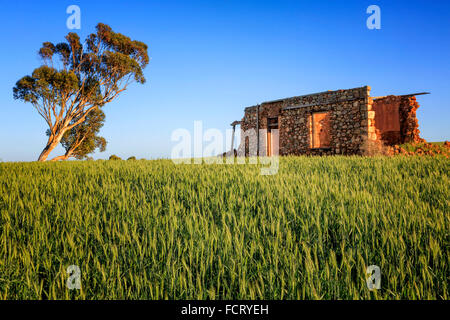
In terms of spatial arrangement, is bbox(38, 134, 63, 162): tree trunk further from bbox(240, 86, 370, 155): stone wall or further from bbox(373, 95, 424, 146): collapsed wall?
bbox(373, 95, 424, 146): collapsed wall

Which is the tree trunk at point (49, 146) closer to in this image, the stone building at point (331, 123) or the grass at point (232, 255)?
the stone building at point (331, 123)

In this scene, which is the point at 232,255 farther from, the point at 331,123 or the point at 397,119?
the point at 397,119

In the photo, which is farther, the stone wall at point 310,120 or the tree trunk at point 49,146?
the tree trunk at point 49,146

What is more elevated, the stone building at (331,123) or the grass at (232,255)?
the stone building at (331,123)

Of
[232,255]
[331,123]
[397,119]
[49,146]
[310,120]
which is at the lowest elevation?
[232,255]

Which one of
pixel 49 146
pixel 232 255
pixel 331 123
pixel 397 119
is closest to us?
pixel 232 255

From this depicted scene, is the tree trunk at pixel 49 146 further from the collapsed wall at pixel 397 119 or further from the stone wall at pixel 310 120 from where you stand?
the collapsed wall at pixel 397 119

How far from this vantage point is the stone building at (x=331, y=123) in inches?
495

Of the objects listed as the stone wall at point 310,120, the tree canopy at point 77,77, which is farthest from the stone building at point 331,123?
the tree canopy at point 77,77

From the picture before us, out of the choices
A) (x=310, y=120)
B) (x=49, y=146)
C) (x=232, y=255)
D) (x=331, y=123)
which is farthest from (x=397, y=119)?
(x=49, y=146)

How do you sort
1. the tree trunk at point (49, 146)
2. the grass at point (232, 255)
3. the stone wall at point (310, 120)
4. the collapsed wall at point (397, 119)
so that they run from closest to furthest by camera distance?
the grass at point (232, 255), the stone wall at point (310, 120), the collapsed wall at point (397, 119), the tree trunk at point (49, 146)

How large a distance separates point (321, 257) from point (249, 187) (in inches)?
84.4

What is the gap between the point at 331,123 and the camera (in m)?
13.7

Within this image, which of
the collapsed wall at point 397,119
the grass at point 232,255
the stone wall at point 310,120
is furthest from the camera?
the collapsed wall at point 397,119
